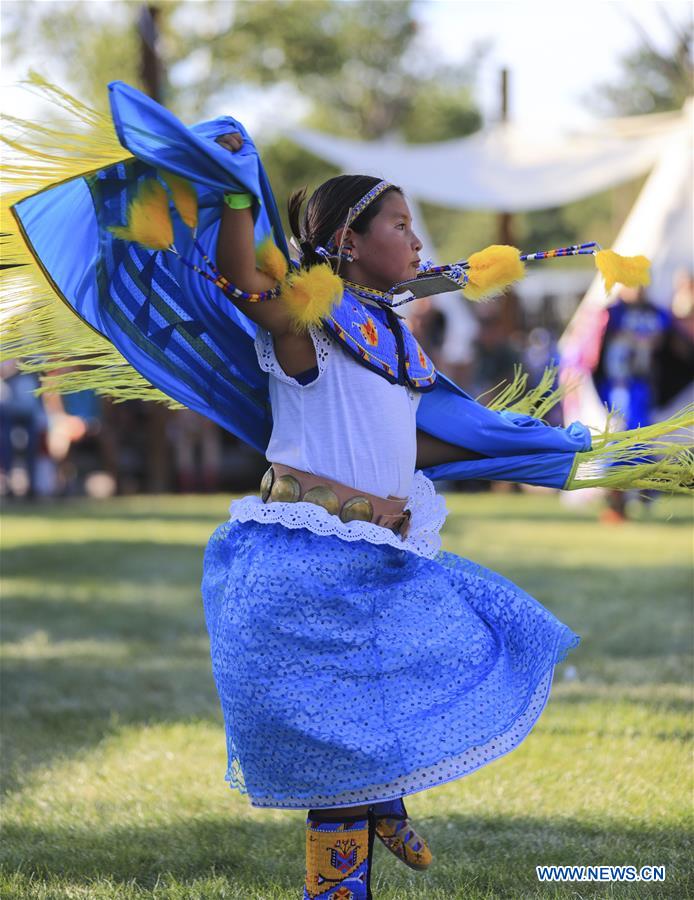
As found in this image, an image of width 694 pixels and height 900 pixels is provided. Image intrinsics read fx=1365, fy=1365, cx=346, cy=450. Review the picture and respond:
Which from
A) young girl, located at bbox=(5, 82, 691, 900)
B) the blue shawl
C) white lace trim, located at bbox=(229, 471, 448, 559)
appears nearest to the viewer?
the blue shawl

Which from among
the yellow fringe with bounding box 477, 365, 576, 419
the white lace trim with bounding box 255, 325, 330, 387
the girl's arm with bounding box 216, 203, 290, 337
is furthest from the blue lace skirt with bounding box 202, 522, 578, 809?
the yellow fringe with bounding box 477, 365, 576, 419

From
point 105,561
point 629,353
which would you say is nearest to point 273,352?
point 105,561

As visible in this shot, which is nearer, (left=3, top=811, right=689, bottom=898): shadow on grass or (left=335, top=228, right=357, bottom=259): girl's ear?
(left=335, top=228, right=357, bottom=259): girl's ear

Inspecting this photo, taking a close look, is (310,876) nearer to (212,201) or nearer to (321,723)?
(321,723)

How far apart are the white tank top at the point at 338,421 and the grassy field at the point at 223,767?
2.72ft

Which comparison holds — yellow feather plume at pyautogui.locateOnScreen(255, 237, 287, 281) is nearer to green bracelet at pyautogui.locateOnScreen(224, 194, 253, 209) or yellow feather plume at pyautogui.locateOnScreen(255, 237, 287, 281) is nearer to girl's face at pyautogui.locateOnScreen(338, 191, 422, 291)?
green bracelet at pyautogui.locateOnScreen(224, 194, 253, 209)

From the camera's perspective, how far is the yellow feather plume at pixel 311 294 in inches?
108

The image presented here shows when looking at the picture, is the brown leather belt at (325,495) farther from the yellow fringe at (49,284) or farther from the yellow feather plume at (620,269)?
the yellow feather plume at (620,269)

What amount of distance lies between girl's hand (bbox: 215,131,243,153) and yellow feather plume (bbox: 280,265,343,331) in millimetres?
285

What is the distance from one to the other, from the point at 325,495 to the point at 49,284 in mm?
774

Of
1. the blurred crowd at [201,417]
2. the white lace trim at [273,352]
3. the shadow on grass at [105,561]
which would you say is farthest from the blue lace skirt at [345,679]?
the blurred crowd at [201,417]

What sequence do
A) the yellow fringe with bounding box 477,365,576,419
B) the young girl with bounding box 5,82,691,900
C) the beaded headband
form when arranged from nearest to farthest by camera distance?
the young girl with bounding box 5,82,691,900
the beaded headband
the yellow fringe with bounding box 477,365,576,419

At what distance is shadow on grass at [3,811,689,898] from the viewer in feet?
10.7

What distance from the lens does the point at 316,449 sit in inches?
114
